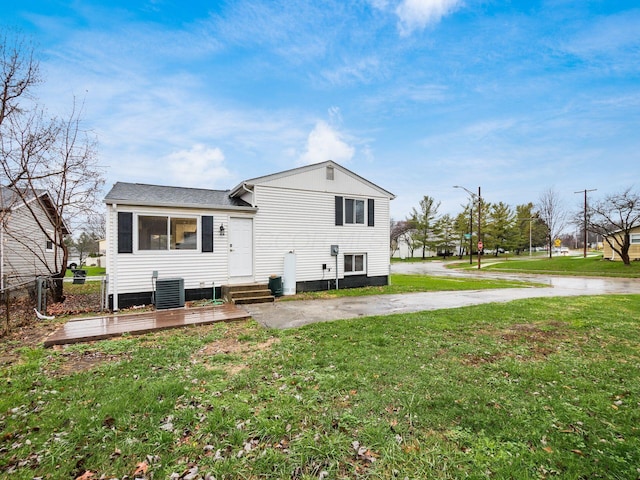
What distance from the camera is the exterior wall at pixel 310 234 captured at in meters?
10.7

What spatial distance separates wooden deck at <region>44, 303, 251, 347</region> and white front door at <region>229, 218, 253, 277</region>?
215 cm

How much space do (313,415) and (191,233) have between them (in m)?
8.13

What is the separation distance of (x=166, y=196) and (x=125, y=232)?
71.5 inches

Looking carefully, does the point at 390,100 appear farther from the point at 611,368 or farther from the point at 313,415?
the point at 313,415

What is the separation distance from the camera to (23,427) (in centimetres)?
277

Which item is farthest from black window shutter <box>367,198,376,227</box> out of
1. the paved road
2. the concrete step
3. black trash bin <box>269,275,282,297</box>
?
the concrete step

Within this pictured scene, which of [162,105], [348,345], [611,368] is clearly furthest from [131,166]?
[611,368]

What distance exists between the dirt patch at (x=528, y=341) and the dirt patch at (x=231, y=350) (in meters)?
3.35

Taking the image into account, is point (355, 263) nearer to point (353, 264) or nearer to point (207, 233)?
point (353, 264)

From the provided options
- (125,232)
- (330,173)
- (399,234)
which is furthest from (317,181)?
(399,234)

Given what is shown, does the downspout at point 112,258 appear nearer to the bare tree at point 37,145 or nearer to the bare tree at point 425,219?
the bare tree at point 37,145

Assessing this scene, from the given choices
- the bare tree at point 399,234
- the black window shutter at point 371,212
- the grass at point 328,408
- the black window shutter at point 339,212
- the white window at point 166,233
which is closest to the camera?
the grass at point 328,408

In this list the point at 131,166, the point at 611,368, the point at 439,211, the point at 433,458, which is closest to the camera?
the point at 433,458

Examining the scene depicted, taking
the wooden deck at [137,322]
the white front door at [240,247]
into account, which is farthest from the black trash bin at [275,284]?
the wooden deck at [137,322]
